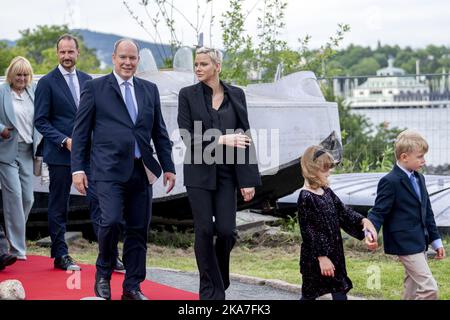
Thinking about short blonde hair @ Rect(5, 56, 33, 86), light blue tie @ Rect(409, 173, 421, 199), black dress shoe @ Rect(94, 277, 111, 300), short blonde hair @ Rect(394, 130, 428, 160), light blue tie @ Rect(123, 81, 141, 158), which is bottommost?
black dress shoe @ Rect(94, 277, 111, 300)

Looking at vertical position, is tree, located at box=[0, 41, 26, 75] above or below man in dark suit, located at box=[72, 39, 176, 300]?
above

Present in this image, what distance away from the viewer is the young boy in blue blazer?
6855mm

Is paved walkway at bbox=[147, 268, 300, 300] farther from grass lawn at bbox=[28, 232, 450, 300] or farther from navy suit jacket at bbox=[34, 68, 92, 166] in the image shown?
navy suit jacket at bbox=[34, 68, 92, 166]

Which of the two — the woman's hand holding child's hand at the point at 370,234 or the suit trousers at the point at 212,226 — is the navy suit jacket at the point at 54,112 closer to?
the suit trousers at the point at 212,226

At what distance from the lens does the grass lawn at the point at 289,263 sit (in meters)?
8.91

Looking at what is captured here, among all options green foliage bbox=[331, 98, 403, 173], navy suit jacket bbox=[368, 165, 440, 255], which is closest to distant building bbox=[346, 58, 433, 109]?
green foliage bbox=[331, 98, 403, 173]

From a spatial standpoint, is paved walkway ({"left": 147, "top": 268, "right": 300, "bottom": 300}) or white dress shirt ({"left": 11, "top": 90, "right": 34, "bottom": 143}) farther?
white dress shirt ({"left": 11, "top": 90, "right": 34, "bottom": 143})

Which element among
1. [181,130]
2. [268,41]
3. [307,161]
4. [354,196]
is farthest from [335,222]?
[268,41]

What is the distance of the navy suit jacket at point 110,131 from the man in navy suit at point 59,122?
4.66ft

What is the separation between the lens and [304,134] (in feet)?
42.3

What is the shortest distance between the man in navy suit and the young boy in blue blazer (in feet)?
10.7
